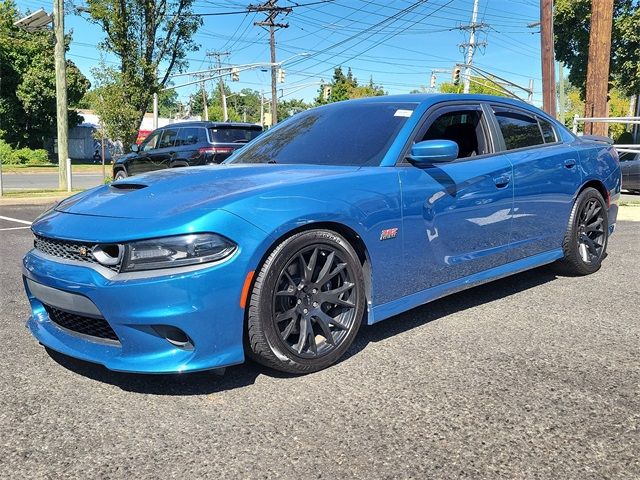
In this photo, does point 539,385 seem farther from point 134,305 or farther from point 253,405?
point 134,305

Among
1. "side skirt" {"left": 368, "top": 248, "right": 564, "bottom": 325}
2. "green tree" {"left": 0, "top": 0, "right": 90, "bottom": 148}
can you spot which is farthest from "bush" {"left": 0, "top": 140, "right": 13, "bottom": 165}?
"side skirt" {"left": 368, "top": 248, "right": 564, "bottom": 325}

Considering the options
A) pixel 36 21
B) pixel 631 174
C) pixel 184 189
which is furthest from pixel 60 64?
pixel 631 174

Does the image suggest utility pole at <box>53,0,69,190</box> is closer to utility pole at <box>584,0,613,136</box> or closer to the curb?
the curb

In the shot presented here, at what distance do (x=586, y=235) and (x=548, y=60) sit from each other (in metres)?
9.40

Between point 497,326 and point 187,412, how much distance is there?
7.21 ft

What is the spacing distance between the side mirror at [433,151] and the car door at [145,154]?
11228 mm

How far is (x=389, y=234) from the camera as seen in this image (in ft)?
11.0

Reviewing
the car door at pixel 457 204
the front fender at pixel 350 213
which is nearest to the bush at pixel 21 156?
the car door at pixel 457 204

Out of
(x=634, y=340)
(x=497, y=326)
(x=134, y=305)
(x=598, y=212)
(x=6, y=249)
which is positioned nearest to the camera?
(x=134, y=305)

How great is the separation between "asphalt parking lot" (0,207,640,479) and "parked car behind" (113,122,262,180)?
869 cm

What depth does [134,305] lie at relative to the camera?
8.49 ft

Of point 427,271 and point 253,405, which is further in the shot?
point 427,271

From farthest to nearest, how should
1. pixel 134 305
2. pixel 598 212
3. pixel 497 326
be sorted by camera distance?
pixel 598 212, pixel 497 326, pixel 134 305

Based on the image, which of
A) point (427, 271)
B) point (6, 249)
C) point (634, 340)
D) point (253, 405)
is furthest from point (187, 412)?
point (6, 249)
